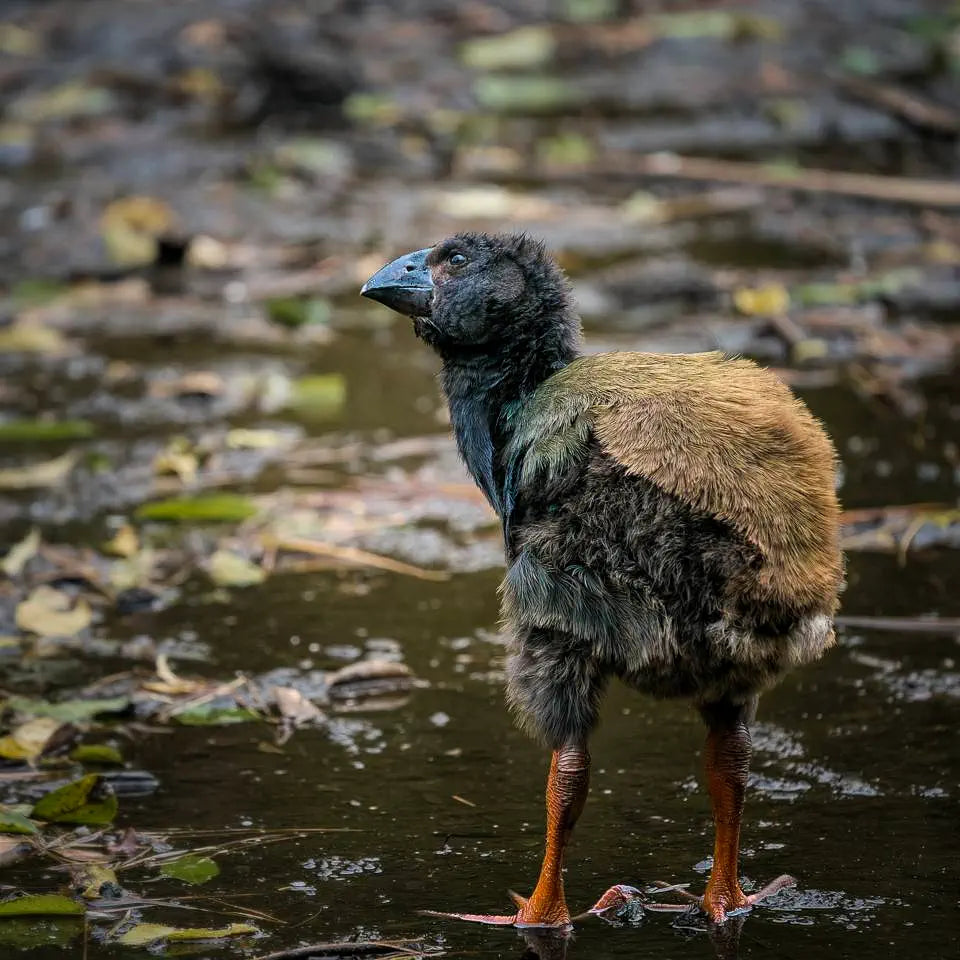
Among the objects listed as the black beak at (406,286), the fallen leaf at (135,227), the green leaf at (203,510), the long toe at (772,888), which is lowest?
the long toe at (772,888)

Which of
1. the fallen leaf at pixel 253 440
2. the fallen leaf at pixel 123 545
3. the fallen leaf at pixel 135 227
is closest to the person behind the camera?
the fallen leaf at pixel 123 545

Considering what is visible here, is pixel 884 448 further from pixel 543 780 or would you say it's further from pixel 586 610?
pixel 586 610

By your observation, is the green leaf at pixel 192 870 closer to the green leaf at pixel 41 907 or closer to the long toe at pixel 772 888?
the green leaf at pixel 41 907

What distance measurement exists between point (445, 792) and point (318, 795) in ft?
1.16

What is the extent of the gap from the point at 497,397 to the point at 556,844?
1185mm

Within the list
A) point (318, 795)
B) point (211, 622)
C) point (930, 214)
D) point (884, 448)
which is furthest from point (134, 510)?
point (930, 214)

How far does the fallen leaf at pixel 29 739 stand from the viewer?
4.89m

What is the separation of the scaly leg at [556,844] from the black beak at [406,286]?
1315mm

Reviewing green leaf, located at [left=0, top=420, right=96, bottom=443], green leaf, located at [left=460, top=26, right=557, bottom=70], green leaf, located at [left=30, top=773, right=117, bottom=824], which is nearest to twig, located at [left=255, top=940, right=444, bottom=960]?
green leaf, located at [left=30, top=773, right=117, bottom=824]

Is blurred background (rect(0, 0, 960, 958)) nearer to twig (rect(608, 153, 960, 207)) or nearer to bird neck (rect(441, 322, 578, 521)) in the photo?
twig (rect(608, 153, 960, 207))

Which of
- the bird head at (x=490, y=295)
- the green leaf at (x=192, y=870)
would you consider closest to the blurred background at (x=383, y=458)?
the green leaf at (x=192, y=870)

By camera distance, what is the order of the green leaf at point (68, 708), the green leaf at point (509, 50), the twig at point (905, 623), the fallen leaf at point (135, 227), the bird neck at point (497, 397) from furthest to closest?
the green leaf at point (509, 50) < the fallen leaf at point (135, 227) < the twig at point (905, 623) < the green leaf at point (68, 708) < the bird neck at point (497, 397)

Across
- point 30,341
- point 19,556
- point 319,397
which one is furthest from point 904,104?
point 19,556

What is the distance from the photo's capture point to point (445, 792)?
469cm
